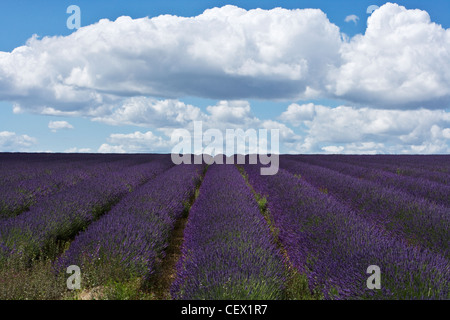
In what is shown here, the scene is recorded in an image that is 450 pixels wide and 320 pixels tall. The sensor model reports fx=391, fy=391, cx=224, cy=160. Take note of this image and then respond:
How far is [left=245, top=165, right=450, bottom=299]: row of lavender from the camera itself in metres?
2.70

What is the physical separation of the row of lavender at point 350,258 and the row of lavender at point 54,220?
272 cm

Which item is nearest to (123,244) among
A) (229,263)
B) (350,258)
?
(229,263)

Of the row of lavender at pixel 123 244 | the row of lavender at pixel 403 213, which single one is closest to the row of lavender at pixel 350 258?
the row of lavender at pixel 403 213

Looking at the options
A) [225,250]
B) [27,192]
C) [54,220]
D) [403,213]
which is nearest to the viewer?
[225,250]

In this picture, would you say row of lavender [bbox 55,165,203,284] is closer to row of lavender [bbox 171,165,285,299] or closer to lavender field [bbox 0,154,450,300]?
lavender field [bbox 0,154,450,300]

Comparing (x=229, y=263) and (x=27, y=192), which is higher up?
(x=27, y=192)

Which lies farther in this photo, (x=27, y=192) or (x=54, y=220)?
(x=27, y=192)

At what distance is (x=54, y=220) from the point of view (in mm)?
5172

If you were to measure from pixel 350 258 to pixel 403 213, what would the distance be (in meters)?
2.84

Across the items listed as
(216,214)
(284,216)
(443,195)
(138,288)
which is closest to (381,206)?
(284,216)

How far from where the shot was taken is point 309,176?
12320mm

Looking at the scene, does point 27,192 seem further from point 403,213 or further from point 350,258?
point 403,213

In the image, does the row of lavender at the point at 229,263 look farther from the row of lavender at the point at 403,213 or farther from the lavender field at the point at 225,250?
the row of lavender at the point at 403,213
